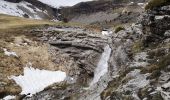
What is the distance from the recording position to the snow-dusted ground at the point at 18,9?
173238 millimetres

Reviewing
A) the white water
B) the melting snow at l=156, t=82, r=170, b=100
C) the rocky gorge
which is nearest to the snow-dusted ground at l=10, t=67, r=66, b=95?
the rocky gorge

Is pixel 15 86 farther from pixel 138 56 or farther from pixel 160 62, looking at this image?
pixel 160 62

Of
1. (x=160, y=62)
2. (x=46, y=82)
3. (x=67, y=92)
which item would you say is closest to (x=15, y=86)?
(x=46, y=82)

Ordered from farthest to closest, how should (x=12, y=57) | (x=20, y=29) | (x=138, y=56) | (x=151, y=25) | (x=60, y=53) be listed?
(x=20, y=29), (x=60, y=53), (x=12, y=57), (x=151, y=25), (x=138, y=56)

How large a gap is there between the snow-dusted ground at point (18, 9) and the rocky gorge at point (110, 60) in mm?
86623

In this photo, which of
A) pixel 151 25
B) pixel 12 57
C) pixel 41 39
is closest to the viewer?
pixel 151 25

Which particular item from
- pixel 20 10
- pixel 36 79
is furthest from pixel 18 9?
pixel 36 79

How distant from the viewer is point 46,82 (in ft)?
196

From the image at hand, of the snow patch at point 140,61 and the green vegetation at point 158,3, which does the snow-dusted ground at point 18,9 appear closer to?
the green vegetation at point 158,3

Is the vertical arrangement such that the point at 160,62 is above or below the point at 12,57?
above

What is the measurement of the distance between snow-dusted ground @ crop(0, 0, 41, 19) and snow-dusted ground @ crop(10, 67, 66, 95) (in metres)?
109

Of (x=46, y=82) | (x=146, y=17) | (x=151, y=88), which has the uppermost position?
(x=146, y=17)

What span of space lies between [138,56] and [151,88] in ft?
28.4

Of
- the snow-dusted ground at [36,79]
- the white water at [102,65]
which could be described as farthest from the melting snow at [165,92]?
the white water at [102,65]
